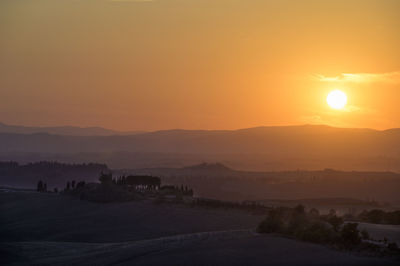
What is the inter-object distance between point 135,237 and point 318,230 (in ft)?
48.7

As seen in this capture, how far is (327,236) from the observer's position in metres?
27.0

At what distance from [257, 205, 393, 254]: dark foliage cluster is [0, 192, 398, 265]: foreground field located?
858 mm

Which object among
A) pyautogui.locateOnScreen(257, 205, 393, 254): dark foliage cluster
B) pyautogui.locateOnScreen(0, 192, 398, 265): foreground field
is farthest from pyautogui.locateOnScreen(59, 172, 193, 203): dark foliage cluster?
pyautogui.locateOnScreen(257, 205, 393, 254): dark foliage cluster

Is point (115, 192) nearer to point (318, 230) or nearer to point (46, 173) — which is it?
point (318, 230)

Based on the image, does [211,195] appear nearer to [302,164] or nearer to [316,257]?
[316,257]

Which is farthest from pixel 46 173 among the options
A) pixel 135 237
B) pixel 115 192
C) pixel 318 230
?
pixel 318 230

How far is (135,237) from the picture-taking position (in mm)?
39938

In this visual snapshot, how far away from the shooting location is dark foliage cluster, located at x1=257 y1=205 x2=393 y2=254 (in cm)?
2614

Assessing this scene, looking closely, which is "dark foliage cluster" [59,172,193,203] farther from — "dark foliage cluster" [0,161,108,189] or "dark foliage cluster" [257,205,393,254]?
"dark foliage cluster" [0,161,108,189]

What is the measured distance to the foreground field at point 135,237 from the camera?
24906 millimetres

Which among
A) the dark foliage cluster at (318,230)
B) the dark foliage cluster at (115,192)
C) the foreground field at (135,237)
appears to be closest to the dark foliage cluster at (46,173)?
the dark foliage cluster at (115,192)

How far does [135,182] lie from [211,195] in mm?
12708

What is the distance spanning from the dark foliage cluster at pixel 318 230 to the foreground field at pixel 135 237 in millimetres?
858

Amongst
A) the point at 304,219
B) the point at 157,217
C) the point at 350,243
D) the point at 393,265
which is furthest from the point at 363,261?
the point at 157,217
